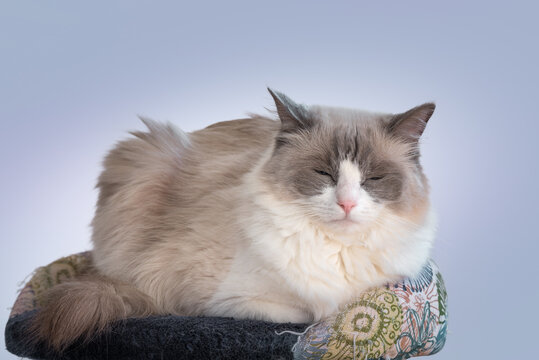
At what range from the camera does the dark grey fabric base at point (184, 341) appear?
5.08 ft

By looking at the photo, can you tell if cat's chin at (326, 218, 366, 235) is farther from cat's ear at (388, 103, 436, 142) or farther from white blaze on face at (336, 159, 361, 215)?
cat's ear at (388, 103, 436, 142)

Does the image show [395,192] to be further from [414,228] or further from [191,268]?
[191,268]

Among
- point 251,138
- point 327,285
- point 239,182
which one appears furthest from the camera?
point 251,138

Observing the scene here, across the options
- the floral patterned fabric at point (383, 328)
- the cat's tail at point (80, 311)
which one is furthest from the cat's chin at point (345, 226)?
the cat's tail at point (80, 311)

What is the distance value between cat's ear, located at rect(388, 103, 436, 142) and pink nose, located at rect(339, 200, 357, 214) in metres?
0.28

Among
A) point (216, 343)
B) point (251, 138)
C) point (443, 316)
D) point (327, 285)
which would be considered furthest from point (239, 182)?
point (443, 316)

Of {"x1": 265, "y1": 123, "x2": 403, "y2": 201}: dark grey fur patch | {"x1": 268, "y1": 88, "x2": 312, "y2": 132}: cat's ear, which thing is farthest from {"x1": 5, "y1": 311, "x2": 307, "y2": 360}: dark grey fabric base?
{"x1": 268, "y1": 88, "x2": 312, "y2": 132}: cat's ear

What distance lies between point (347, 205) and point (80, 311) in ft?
2.47

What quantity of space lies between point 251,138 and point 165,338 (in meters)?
0.83

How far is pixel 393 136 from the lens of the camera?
67.4 inches

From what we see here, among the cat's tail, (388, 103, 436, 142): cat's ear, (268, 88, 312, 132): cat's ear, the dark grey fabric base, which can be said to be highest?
(268, 88, 312, 132): cat's ear

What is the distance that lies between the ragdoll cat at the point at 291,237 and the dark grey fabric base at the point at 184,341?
0.05m

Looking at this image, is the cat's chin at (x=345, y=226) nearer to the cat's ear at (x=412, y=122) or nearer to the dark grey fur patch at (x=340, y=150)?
the dark grey fur patch at (x=340, y=150)

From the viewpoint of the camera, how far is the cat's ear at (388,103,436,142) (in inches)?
64.7
